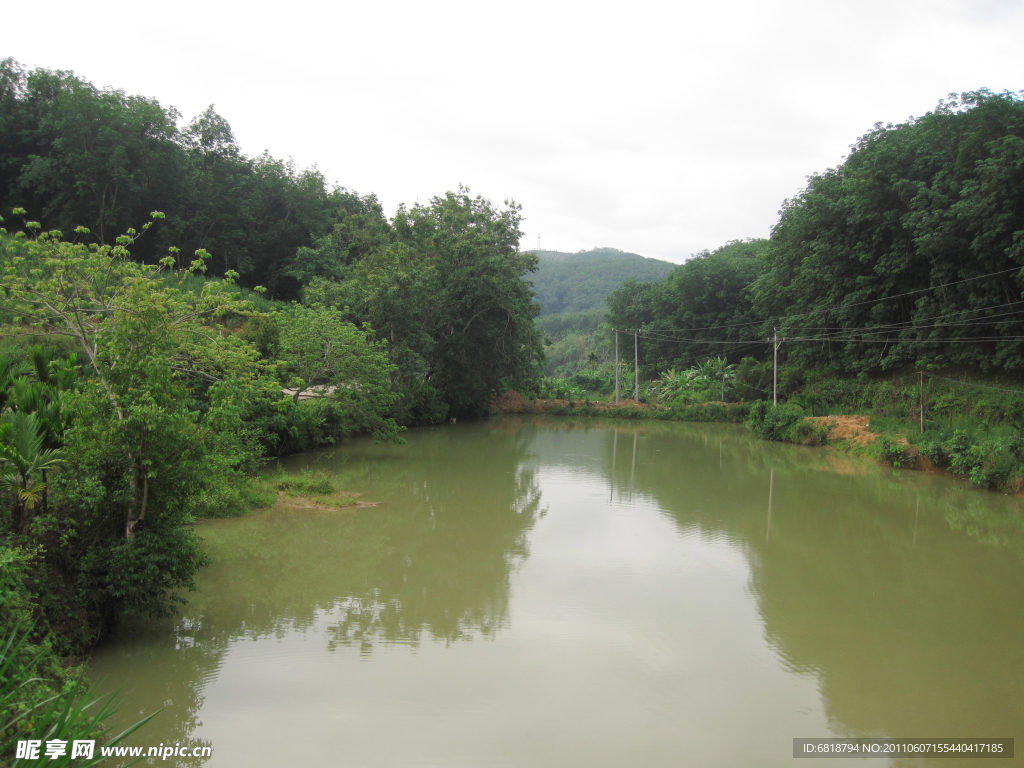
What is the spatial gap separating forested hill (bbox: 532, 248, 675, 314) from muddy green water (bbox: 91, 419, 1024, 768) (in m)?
66.3

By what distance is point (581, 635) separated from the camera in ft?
21.7

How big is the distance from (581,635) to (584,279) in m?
78.8

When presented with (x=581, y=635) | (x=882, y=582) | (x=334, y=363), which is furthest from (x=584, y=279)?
(x=581, y=635)

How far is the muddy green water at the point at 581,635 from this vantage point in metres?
4.89

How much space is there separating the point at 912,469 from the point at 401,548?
14284mm

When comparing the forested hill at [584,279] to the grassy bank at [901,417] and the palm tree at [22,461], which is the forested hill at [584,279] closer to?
the grassy bank at [901,417]

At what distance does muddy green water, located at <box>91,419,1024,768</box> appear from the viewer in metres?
4.89

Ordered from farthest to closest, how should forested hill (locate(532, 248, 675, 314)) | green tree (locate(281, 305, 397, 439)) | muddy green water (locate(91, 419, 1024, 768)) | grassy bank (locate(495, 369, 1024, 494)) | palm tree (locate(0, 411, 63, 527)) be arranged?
1. forested hill (locate(532, 248, 675, 314))
2. green tree (locate(281, 305, 397, 439))
3. grassy bank (locate(495, 369, 1024, 494))
4. palm tree (locate(0, 411, 63, 527))
5. muddy green water (locate(91, 419, 1024, 768))

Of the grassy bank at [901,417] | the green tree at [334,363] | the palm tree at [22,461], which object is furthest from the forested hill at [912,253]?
the palm tree at [22,461]

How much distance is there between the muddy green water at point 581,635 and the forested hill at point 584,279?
66.3 metres

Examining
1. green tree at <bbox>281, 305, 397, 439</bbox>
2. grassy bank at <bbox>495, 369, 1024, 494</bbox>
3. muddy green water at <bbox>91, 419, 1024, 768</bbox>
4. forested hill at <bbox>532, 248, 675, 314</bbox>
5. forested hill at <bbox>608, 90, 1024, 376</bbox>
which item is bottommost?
muddy green water at <bbox>91, 419, 1024, 768</bbox>

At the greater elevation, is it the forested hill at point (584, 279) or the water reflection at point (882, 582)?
the forested hill at point (584, 279)

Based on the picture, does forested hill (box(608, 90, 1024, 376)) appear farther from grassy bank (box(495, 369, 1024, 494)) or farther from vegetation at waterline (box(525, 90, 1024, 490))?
grassy bank (box(495, 369, 1024, 494))

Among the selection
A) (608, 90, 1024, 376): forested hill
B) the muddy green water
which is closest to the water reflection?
the muddy green water
